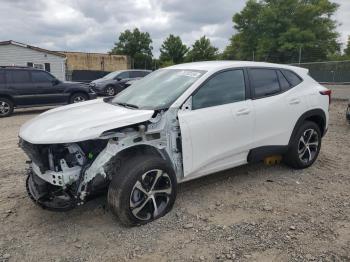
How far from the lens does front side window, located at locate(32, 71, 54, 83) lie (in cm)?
1266

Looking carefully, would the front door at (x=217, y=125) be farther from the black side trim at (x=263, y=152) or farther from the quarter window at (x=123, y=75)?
the quarter window at (x=123, y=75)

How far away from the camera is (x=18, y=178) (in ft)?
16.7

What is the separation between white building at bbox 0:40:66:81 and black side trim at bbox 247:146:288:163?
25638 millimetres

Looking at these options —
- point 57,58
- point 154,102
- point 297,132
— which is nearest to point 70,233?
point 154,102

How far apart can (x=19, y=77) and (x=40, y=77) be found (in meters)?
0.72

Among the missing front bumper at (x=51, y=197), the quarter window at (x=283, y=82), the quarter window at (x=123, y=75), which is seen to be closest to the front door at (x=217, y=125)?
the quarter window at (x=283, y=82)

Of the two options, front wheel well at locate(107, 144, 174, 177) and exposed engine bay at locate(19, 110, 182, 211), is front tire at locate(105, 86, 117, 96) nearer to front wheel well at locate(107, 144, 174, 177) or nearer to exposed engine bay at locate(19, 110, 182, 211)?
exposed engine bay at locate(19, 110, 182, 211)

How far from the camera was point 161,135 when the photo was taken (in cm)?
373

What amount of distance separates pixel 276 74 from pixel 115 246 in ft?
10.6

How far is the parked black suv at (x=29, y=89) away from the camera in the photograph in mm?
12195

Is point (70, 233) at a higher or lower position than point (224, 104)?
lower

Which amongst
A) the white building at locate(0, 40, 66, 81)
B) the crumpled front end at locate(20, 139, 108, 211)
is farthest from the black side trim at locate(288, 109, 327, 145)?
the white building at locate(0, 40, 66, 81)

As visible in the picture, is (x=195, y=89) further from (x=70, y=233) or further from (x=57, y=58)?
(x=57, y=58)

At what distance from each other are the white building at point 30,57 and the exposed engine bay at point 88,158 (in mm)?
25301
